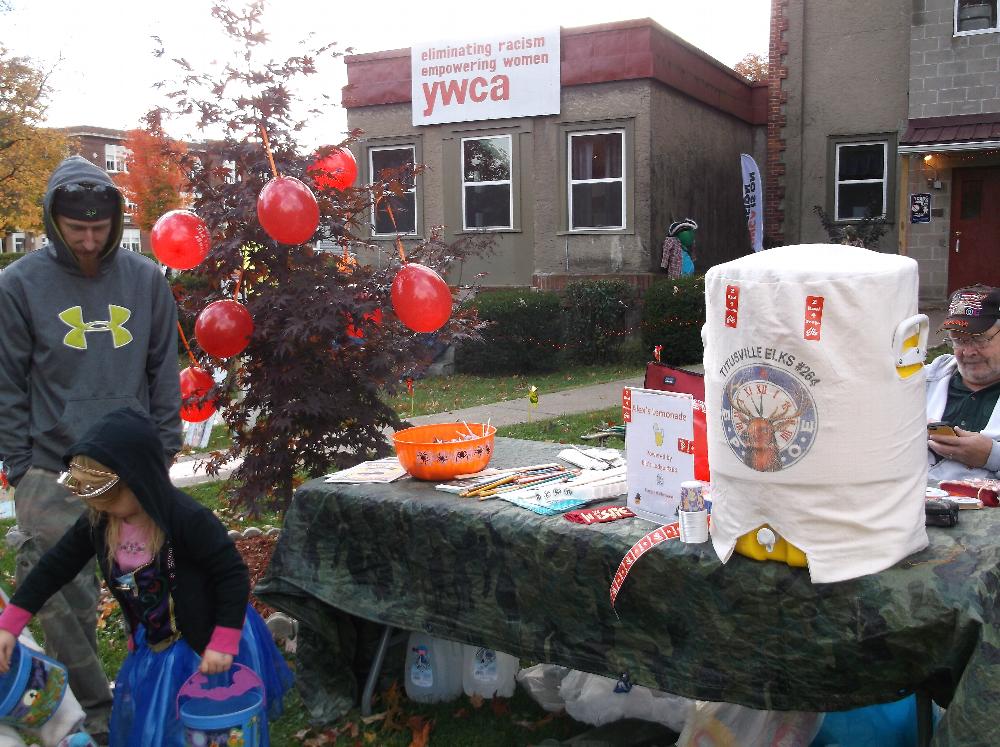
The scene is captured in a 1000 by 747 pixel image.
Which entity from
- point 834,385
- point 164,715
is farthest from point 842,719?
point 164,715

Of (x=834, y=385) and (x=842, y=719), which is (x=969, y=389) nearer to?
(x=842, y=719)

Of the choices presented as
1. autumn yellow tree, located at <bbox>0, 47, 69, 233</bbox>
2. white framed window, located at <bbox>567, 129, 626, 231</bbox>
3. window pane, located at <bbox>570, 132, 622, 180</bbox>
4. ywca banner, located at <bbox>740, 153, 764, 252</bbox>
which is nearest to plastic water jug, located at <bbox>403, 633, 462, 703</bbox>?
white framed window, located at <bbox>567, 129, 626, 231</bbox>

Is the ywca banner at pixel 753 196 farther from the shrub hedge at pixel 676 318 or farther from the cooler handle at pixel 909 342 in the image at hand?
the cooler handle at pixel 909 342

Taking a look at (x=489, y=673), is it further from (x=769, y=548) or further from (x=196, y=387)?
(x=196, y=387)

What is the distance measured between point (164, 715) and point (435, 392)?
9.20 meters

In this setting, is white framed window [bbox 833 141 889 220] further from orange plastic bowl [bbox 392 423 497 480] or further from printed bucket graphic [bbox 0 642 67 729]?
printed bucket graphic [bbox 0 642 67 729]

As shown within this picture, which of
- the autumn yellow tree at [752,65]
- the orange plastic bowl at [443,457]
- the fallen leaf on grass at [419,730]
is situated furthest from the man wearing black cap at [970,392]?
the autumn yellow tree at [752,65]

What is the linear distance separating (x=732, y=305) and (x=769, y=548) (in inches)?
23.3

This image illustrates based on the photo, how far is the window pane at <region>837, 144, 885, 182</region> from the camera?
1664 centimetres

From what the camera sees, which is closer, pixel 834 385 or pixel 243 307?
pixel 834 385

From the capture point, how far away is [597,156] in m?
15.5

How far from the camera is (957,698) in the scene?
1982mm

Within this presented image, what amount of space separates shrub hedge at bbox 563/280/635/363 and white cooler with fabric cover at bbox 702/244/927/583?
1133cm

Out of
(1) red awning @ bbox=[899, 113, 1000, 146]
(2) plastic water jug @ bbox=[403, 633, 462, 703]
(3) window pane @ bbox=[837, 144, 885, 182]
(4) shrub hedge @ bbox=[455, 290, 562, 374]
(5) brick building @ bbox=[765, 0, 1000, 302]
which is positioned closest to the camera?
(2) plastic water jug @ bbox=[403, 633, 462, 703]
